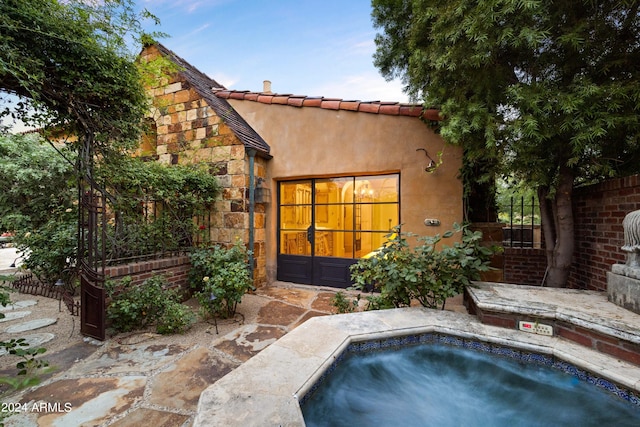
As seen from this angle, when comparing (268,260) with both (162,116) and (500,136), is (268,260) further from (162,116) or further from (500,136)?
(500,136)

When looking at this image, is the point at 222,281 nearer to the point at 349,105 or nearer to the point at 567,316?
the point at 567,316

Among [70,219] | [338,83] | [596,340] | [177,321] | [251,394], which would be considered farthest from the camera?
[338,83]

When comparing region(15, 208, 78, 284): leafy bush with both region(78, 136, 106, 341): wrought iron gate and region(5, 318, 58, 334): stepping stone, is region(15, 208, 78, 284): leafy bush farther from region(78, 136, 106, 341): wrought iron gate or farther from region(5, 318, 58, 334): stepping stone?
region(78, 136, 106, 341): wrought iron gate

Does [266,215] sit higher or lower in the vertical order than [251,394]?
higher

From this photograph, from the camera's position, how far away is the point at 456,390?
193 cm

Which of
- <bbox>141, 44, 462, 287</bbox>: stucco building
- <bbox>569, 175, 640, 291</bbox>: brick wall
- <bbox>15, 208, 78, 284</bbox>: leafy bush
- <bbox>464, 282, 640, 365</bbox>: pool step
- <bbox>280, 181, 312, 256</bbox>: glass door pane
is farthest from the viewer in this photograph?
<bbox>280, 181, 312, 256</bbox>: glass door pane

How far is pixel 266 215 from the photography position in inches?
199

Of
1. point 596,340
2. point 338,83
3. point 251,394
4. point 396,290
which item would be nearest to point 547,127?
point 596,340

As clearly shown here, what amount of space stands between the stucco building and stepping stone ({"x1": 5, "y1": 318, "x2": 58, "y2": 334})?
2.23 m

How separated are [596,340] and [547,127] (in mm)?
1683

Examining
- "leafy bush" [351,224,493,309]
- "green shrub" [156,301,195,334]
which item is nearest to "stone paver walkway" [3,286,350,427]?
"green shrub" [156,301,195,334]

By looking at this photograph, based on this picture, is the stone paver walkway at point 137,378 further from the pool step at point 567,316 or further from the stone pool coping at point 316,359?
the pool step at point 567,316

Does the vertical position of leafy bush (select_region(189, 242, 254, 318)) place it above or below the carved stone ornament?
below

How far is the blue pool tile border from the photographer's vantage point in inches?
60.7
